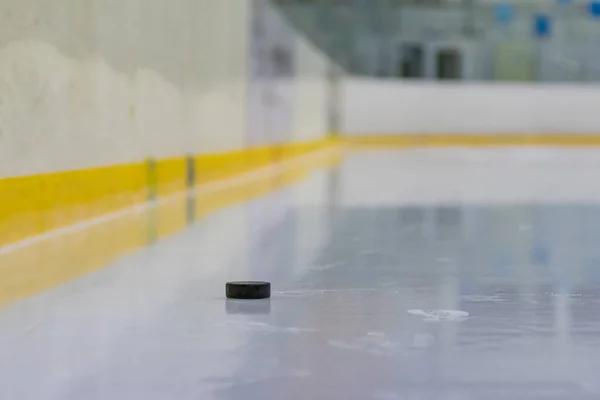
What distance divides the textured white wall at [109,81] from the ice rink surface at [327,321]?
0.87m

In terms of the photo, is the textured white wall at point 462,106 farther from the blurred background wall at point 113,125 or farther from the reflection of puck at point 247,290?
the reflection of puck at point 247,290

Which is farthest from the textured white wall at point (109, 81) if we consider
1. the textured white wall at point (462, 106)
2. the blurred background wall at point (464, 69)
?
the blurred background wall at point (464, 69)

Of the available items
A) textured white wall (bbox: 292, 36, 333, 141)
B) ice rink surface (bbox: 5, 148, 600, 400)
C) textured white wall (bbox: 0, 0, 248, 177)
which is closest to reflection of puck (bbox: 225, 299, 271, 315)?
ice rink surface (bbox: 5, 148, 600, 400)

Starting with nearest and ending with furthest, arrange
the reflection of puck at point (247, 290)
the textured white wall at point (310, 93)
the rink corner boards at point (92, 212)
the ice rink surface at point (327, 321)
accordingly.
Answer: the ice rink surface at point (327, 321) < the reflection of puck at point (247, 290) < the rink corner boards at point (92, 212) < the textured white wall at point (310, 93)

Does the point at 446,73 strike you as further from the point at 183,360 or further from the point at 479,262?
the point at 183,360

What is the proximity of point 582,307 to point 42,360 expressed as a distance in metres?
1.66

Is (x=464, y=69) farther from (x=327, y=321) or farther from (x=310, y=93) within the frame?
(x=327, y=321)

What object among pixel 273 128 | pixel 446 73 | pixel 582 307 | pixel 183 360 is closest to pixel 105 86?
pixel 582 307

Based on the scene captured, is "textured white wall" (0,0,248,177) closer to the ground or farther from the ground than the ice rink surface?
farther from the ground

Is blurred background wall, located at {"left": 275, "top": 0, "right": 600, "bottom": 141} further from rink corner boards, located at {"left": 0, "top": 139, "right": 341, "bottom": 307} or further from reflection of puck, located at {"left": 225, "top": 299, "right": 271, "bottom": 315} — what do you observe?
reflection of puck, located at {"left": 225, "top": 299, "right": 271, "bottom": 315}

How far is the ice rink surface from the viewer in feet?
7.57

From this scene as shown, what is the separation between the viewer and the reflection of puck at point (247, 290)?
357cm

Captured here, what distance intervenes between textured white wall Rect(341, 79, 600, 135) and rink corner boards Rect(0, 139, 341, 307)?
21528 millimetres

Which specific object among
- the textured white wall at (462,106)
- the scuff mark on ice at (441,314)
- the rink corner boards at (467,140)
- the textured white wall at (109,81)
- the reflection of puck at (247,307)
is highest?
the textured white wall at (109,81)
